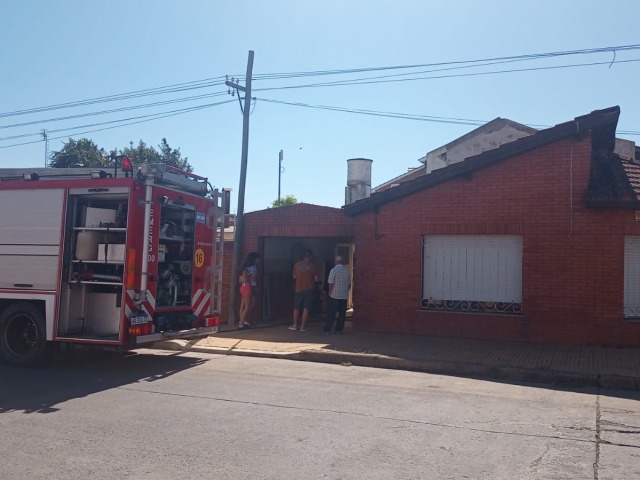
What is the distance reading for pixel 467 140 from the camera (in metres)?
27.1

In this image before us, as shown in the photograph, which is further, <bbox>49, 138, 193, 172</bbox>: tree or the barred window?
<bbox>49, 138, 193, 172</bbox>: tree

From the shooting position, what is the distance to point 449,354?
11.2m

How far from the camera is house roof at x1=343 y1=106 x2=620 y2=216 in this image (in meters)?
12.2

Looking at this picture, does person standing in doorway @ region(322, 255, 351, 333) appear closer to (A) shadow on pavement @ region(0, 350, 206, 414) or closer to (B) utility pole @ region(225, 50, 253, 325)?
(B) utility pole @ region(225, 50, 253, 325)

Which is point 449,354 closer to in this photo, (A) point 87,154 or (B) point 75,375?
(B) point 75,375

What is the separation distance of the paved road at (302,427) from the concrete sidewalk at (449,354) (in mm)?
550

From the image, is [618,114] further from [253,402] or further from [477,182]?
[253,402]

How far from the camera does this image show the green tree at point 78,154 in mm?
31703

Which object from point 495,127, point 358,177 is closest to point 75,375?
point 358,177

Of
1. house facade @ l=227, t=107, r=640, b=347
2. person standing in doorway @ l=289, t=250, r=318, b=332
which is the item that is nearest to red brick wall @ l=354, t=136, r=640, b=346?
house facade @ l=227, t=107, r=640, b=347

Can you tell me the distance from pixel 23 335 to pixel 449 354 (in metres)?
7.03

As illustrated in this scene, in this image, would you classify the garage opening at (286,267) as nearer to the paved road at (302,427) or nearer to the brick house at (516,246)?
the brick house at (516,246)

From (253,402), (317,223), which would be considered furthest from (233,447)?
(317,223)

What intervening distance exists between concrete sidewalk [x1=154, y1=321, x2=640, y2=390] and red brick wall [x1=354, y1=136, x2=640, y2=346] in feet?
1.35
